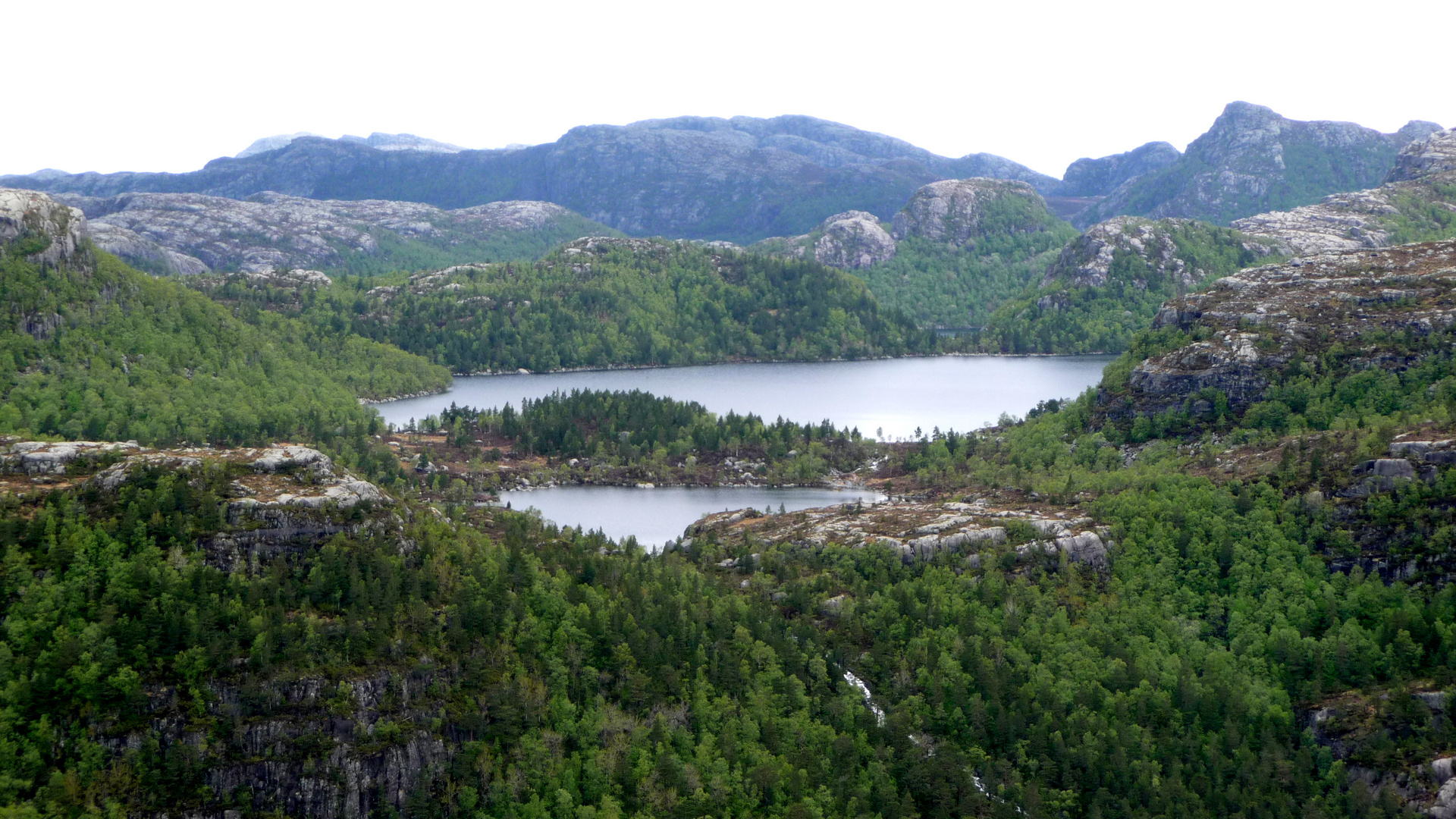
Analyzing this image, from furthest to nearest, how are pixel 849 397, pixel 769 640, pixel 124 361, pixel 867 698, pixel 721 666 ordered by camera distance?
pixel 849 397 → pixel 124 361 → pixel 769 640 → pixel 867 698 → pixel 721 666

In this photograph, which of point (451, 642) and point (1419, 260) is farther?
point (1419, 260)

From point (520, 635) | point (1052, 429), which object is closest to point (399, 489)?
point (520, 635)

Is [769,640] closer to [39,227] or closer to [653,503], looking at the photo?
[653,503]

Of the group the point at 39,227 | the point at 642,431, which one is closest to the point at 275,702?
the point at 642,431

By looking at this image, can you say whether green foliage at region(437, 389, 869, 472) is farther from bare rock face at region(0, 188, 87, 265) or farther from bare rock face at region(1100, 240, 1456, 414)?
bare rock face at region(0, 188, 87, 265)

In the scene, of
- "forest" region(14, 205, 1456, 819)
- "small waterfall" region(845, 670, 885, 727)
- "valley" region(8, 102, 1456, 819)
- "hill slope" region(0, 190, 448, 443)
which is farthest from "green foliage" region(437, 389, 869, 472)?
"small waterfall" region(845, 670, 885, 727)

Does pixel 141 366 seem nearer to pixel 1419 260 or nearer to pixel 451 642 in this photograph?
pixel 451 642

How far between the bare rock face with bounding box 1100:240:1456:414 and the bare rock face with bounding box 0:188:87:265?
10372 centimetres

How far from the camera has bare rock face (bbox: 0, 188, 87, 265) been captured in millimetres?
130375

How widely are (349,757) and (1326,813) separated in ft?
132

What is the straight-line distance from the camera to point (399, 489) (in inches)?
3959

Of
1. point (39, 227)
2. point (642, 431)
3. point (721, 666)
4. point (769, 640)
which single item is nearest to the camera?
point (721, 666)

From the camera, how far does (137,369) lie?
131750mm

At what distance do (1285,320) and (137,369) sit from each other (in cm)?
10823
